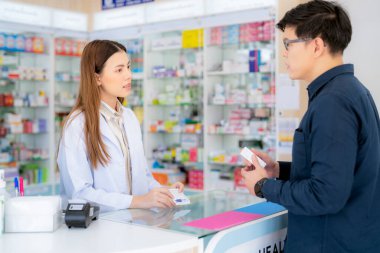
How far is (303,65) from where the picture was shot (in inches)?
81.4

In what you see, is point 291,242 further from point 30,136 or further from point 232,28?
point 30,136

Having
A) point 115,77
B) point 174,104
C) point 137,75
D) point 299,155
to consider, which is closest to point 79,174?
point 115,77

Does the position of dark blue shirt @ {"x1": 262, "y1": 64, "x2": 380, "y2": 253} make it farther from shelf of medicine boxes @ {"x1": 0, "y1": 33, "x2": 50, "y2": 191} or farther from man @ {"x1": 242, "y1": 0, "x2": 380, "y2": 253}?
shelf of medicine boxes @ {"x1": 0, "y1": 33, "x2": 50, "y2": 191}

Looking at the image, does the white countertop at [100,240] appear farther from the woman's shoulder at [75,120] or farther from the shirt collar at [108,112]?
the shirt collar at [108,112]

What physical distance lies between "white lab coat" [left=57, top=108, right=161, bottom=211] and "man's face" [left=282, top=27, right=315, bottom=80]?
1.06 metres

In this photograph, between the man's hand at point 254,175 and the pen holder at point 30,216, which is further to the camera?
the man's hand at point 254,175

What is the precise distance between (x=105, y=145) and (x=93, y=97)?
276 mm

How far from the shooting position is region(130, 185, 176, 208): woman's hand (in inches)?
99.0

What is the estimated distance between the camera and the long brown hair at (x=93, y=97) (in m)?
2.69

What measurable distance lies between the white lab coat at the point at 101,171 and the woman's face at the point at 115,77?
0.18 meters

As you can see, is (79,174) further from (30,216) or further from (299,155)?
(299,155)

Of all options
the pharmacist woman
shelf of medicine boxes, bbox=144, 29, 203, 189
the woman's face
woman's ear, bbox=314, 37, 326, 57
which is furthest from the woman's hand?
shelf of medicine boxes, bbox=144, 29, 203, 189

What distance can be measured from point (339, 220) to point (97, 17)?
22.5ft

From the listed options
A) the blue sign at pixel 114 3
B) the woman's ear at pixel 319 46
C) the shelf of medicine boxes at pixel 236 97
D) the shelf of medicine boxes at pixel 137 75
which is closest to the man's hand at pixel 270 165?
the woman's ear at pixel 319 46
